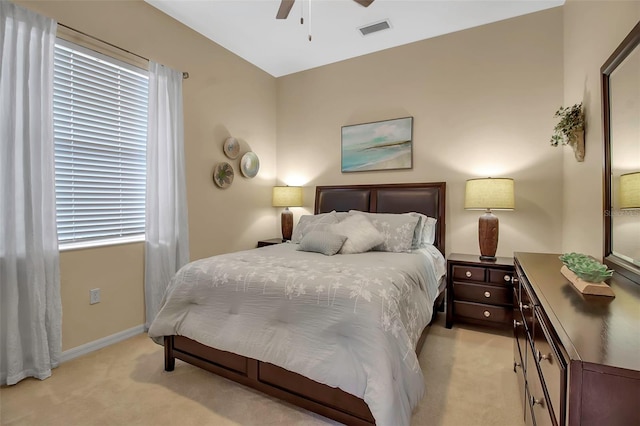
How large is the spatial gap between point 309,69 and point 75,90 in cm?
277

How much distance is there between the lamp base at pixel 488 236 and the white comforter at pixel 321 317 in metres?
1.03

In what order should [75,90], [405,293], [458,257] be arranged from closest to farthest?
[405,293] < [75,90] < [458,257]

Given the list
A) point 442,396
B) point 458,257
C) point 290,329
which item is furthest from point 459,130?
point 290,329

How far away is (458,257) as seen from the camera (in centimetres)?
303

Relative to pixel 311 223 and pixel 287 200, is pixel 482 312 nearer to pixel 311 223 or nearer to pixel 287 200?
pixel 311 223

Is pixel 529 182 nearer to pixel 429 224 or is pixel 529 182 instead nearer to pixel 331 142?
pixel 429 224

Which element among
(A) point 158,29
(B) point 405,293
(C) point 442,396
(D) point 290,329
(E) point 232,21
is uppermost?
(E) point 232,21

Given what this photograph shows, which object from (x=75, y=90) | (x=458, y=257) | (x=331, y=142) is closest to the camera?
(x=75, y=90)

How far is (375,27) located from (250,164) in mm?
2142

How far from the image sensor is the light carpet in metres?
1.67

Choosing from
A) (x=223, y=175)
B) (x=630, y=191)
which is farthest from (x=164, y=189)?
(x=630, y=191)

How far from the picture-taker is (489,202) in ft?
9.08

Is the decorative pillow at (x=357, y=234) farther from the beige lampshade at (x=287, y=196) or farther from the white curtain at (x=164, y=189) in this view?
the white curtain at (x=164, y=189)

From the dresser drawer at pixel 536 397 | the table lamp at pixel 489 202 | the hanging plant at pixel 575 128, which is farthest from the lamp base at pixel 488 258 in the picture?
the dresser drawer at pixel 536 397
